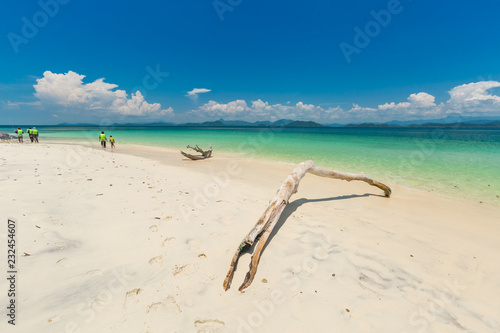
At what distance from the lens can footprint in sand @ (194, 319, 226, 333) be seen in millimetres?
2421

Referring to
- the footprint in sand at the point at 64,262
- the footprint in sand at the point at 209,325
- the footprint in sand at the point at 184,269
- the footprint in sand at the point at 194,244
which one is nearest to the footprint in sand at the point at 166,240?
the footprint in sand at the point at 194,244

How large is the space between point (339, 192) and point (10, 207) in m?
9.64

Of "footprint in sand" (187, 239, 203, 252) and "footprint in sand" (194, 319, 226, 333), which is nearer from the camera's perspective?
"footprint in sand" (194, 319, 226, 333)

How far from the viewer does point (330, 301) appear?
113 inches

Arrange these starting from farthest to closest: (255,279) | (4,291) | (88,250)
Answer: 1. (88,250)
2. (255,279)
3. (4,291)

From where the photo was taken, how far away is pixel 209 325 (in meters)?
2.47

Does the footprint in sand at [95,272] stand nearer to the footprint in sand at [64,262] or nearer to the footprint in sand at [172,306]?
the footprint in sand at [64,262]

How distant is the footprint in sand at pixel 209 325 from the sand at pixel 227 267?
12 millimetres

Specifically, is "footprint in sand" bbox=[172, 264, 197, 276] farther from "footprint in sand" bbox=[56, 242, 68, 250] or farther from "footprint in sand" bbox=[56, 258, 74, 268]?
"footprint in sand" bbox=[56, 242, 68, 250]

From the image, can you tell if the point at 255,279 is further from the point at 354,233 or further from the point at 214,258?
the point at 354,233

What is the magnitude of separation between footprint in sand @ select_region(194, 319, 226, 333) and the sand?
0.04 ft

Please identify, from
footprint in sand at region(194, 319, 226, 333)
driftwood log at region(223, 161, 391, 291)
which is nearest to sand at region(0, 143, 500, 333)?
footprint in sand at region(194, 319, 226, 333)

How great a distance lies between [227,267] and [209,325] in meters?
1.00

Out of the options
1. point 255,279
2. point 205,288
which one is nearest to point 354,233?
point 255,279
